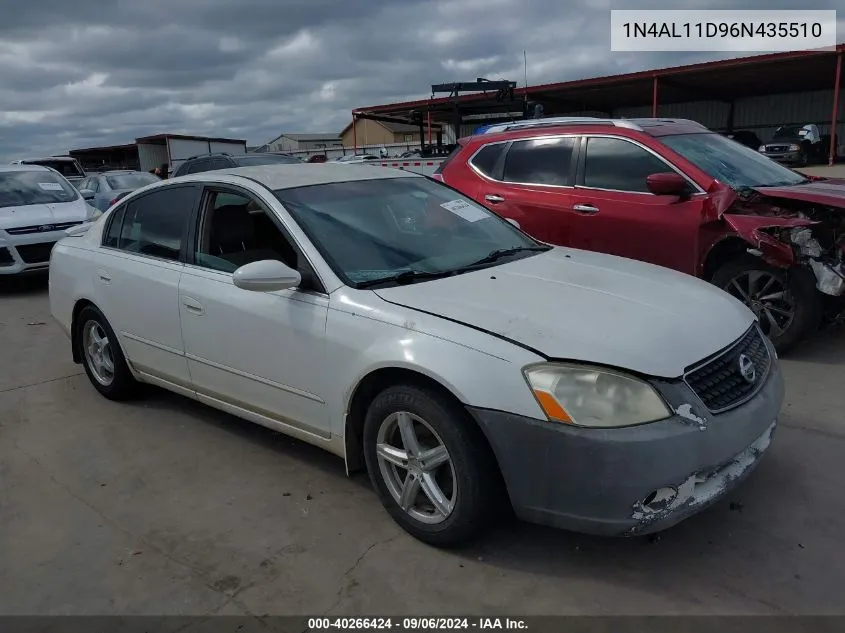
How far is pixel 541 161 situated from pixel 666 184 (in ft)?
4.37

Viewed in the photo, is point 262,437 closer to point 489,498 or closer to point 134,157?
point 489,498

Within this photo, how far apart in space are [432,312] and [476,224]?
1295 millimetres

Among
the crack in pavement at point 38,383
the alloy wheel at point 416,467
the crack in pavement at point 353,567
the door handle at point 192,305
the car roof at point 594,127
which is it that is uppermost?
the car roof at point 594,127

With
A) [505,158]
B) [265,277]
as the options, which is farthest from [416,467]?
[505,158]

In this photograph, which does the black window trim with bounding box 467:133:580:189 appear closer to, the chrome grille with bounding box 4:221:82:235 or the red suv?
the red suv

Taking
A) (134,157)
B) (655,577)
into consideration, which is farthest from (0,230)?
(134,157)

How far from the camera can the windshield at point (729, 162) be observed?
18.5 ft

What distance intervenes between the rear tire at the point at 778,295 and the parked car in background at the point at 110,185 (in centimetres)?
1251

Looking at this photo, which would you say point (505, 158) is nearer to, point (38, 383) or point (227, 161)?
point (38, 383)

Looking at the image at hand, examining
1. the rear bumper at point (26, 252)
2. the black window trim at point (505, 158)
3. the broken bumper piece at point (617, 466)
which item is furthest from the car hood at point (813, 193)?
the rear bumper at point (26, 252)

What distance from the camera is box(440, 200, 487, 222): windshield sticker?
13.5ft

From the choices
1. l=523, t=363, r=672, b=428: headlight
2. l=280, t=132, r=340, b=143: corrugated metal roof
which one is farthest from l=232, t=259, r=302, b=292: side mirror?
l=280, t=132, r=340, b=143: corrugated metal roof

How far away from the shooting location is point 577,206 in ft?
19.6

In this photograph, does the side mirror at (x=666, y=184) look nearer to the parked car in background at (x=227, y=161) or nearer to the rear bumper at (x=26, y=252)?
the rear bumper at (x=26, y=252)
